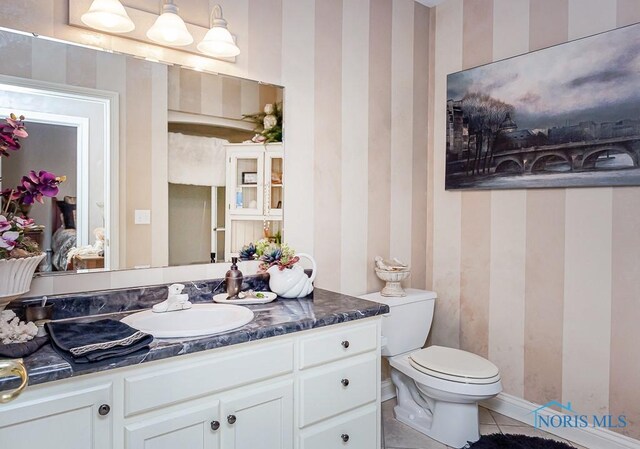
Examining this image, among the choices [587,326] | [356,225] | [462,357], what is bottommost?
[462,357]

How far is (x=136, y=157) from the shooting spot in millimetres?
1782

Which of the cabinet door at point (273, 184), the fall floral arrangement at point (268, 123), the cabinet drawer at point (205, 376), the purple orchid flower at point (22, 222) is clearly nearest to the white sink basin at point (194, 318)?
the cabinet drawer at point (205, 376)

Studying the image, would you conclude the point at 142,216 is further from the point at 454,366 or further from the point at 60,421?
the point at 454,366

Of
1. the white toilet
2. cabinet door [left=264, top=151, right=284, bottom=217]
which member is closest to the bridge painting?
the white toilet

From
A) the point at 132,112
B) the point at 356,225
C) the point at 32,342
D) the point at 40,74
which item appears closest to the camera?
the point at 32,342

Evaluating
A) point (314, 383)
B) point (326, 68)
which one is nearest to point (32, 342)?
point (314, 383)

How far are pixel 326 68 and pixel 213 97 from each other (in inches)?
28.9

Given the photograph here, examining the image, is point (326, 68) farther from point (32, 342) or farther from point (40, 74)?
point (32, 342)

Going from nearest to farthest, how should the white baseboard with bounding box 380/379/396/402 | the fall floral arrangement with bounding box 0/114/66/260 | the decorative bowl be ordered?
1. the fall floral arrangement with bounding box 0/114/66/260
2. the decorative bowl
3. the white baseboard with bounding box 380/379/396/402

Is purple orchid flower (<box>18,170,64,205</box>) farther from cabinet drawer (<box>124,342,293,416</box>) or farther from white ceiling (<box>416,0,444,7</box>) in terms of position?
white ceiling (<box>416,0,444,7</box>)

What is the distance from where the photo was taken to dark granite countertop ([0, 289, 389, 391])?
1086 mm

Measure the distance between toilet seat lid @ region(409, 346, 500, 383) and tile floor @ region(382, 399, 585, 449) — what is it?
0.41m

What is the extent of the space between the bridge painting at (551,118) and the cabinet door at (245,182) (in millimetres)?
1352

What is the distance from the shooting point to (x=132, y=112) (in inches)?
69.6
